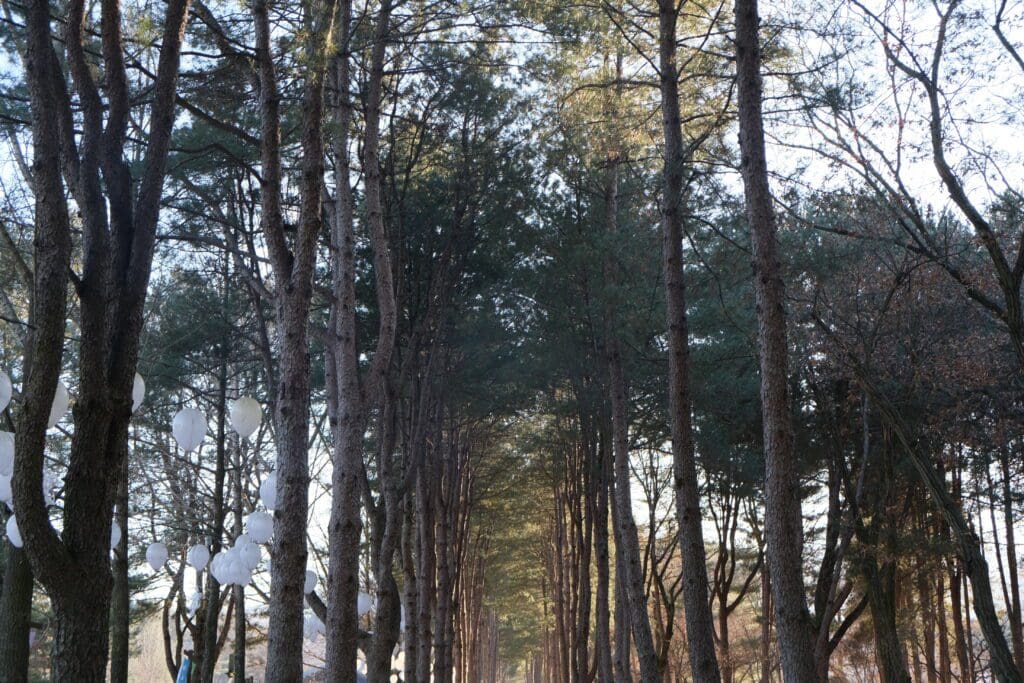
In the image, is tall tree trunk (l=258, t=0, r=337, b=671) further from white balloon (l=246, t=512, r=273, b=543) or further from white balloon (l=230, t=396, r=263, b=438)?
white balloon (l=246, t=512, r=273, b=543)

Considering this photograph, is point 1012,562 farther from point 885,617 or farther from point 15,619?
point 15,619

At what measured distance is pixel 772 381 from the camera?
672 centimetres

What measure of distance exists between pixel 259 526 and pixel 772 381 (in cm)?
523

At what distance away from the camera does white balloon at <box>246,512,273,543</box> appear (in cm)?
930

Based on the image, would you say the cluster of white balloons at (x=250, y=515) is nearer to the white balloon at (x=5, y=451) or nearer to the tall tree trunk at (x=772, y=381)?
the white balloon at (x=5, y=451)

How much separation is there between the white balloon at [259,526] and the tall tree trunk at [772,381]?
4930 millimetres

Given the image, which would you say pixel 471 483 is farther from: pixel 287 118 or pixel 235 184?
pixel 287 118

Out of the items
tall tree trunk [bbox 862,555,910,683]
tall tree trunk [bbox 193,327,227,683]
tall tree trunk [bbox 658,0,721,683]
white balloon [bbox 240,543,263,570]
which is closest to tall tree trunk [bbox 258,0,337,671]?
tall tree trunk [bbox 658,0,721,683]

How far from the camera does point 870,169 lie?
7902 mm

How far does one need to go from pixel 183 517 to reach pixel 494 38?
414 inches

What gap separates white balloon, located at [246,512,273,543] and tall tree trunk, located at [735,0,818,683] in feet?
16.2

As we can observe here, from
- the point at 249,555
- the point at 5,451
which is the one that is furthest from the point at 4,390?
the point at 249,555

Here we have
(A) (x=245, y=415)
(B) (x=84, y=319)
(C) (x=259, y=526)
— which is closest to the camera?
(B) (x=84, y=319)

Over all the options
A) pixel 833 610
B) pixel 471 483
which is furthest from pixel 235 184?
pixel 471 483
